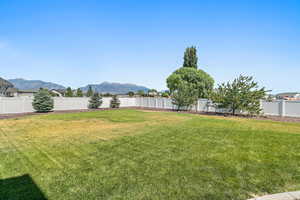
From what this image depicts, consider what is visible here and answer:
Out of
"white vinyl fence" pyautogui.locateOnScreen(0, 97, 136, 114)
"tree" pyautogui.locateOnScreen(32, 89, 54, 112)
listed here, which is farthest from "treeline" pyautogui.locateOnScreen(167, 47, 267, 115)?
"tree" pyautogui.locateOnScreen(32, 89, 54, 112)

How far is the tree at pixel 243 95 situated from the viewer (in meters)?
13.0

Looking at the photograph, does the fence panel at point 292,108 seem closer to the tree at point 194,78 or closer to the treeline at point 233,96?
the treeline at point 233,96

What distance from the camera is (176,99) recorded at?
1858 cm

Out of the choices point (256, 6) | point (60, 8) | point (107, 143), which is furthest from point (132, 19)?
point (107, 143)

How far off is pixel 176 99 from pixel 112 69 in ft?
40.6

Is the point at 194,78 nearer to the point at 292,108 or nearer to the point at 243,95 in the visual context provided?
the point at 243,95

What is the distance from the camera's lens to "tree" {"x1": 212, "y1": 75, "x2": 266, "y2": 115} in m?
13.0

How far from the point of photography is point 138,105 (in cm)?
2591

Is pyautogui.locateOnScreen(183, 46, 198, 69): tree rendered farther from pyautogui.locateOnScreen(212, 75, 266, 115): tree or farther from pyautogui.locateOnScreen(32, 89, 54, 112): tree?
pyautogui.locateOnScreen(32, 89, 54, 112): tree

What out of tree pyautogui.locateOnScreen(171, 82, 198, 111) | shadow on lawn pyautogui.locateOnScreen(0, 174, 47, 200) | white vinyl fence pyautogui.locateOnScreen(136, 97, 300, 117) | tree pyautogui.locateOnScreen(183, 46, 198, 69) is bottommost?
shadow on lawn pyautogui.locateOnScreen(0, 174, 47, 200)

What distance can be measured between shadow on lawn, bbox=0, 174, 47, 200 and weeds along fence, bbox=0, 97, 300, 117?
15.3 metres

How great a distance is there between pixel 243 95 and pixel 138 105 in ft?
51.0

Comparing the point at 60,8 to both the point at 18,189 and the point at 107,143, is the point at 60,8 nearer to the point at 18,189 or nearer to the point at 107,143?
the point at 107,143

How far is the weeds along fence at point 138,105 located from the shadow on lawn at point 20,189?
1530 centimetres
